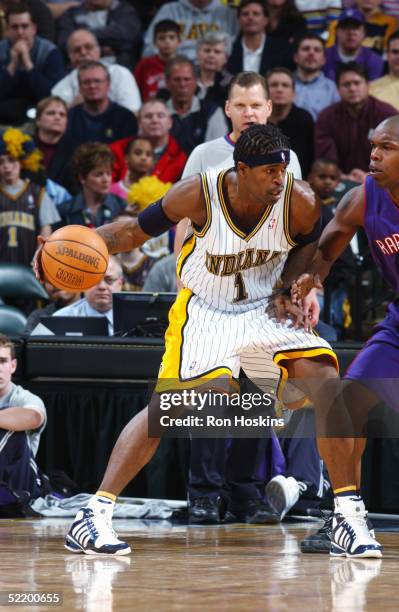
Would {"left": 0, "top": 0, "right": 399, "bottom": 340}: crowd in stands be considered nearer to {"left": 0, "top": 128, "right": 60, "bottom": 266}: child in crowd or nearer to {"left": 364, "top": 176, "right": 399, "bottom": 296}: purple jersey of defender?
{"left": 0, "top": 128, "right": 60, "bottom": 266}: child in crowd

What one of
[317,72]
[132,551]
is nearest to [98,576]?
[132,551]

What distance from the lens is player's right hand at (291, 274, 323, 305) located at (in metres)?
4.62

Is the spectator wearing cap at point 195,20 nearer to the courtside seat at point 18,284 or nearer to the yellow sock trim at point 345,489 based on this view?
the courtside seat at point 18,284

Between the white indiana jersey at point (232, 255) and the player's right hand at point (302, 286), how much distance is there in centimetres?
24

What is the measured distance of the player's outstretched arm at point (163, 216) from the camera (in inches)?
187

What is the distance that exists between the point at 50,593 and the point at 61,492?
286 centimetres

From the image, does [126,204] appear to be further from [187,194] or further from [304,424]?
[187,194]

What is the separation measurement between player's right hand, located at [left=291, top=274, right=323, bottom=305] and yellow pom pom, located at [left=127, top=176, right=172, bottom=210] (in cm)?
394

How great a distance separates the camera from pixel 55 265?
4.68m

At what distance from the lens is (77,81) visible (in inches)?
418

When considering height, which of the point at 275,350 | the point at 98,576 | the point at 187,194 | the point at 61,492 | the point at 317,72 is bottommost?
the point at 61,492

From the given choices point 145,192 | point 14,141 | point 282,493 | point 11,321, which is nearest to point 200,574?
point 282,493

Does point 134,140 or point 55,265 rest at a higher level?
point 134,140

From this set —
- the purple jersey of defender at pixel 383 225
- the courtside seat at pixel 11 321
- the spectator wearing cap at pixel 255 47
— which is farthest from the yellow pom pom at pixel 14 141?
the purple jersey of defender at pixel 383 225
